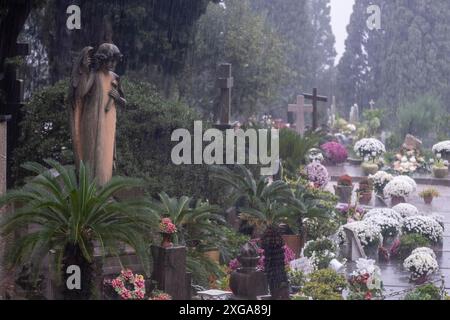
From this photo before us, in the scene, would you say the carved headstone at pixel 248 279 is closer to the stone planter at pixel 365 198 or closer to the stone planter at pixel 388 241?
the stone planter at pixel 388 241

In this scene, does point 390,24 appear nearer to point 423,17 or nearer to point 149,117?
point 423,17

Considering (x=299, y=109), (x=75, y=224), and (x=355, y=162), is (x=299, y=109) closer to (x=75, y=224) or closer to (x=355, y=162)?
(x=355, y=162)

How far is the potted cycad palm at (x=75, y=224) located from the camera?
765cm

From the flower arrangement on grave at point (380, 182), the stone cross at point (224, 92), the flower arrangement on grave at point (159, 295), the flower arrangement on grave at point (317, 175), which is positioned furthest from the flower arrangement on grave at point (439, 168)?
the flower arrangement on grave at point (159, 295)

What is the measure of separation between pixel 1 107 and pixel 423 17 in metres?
28.8

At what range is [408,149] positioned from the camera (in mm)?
25234

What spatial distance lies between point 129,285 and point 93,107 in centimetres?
192

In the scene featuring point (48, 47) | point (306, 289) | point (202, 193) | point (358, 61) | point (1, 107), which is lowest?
point (306, 289)

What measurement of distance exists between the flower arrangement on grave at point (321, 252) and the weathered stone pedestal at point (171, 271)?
2.58 m

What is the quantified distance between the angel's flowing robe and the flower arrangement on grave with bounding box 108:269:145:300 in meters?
1.15

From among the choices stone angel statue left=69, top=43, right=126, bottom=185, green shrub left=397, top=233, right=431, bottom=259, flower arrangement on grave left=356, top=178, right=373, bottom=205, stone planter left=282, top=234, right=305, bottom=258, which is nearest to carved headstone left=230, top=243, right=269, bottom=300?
stone angel statue left=69, top=43, right=126, bottom=185

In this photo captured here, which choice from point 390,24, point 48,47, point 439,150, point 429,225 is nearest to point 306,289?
point 429,225

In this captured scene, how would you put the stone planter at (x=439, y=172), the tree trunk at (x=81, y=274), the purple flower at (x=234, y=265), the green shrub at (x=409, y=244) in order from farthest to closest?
1. the stone planter at (x=439, y=172)
2. the green shrub at (x=409, y=244)
3. the purple flower at (x=234, y=265)
4. the tree trunk at (x=81, y=274)

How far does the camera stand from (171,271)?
865 cm
